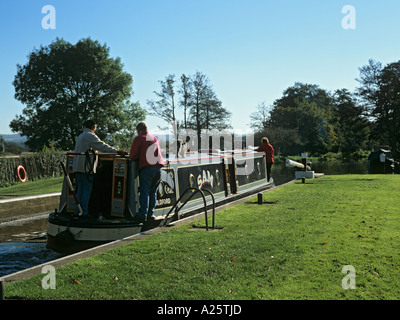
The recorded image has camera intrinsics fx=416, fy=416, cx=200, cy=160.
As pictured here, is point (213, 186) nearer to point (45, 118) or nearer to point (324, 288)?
point (324, 288)

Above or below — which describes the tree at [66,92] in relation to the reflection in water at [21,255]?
above

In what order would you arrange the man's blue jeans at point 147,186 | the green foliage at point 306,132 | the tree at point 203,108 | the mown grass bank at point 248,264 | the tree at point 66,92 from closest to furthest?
the mown grass bank at point 248,264, the man's blue jeans at point 147,186, the tree at point 66,92, the tree at point 203,108, the green foliage at point 306,132

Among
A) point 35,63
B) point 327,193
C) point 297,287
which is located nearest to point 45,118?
point 35,63

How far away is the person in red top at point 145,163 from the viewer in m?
7.55

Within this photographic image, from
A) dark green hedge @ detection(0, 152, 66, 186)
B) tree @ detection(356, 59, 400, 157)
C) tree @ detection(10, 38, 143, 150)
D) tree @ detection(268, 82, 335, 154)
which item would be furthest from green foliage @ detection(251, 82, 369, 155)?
dark green hedge @ detection(0, 152, 66, 186)

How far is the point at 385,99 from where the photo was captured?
41.1 metres

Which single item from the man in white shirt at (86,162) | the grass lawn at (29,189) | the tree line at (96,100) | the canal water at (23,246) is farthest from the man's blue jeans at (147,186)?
the tree line at (96,100)

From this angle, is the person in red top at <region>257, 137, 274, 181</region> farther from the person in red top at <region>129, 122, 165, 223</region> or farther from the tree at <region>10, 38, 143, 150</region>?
the tree at <region>10, 38, 143, 150</region>

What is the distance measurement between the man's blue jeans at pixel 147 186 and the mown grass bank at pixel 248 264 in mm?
897

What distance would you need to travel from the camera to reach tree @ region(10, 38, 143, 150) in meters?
37.7

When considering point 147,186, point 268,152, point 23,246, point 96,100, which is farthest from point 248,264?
point 96,100

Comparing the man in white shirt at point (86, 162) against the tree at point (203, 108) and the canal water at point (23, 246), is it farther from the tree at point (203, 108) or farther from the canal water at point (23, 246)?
the tree at point (203, 108)

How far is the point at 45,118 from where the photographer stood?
37281mm
